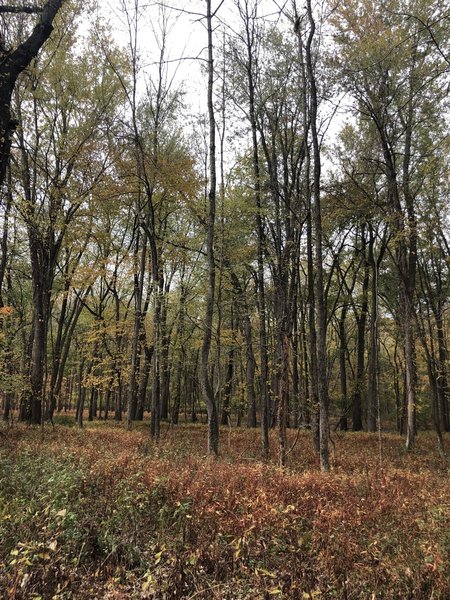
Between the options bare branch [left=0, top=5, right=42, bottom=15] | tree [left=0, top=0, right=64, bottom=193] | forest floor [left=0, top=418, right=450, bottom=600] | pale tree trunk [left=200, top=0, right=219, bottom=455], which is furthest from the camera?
pale tree trunk [left=200, top=0, right=219, bottom=455]

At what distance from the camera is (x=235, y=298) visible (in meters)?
15.1

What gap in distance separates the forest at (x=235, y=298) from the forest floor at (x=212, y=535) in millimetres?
31

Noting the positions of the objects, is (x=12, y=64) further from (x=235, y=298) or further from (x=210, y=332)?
(x=235, y=298)

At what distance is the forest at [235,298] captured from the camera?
151 inches

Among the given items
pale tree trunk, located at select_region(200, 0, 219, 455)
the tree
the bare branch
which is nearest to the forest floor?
pale tree trunk, located at select_region(200, 0, 219, 455)

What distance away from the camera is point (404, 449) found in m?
13.5

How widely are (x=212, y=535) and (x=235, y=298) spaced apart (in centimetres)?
1122

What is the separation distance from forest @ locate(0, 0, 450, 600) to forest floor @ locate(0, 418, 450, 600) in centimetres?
3

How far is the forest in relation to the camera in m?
3.83

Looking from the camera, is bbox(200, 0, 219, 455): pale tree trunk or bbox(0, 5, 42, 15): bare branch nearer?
bbox(0, 5, 42, 15): bare branch

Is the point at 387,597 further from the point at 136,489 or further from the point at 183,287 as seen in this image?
the point at 183,287

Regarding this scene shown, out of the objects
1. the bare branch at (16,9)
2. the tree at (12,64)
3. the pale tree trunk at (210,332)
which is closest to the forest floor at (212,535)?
the pale tree trunk at (210,332)

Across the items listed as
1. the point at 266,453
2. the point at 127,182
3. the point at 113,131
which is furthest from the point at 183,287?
the point at 266,453

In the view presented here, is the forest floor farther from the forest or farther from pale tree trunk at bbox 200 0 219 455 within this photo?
pale tree trunk at bbox 200 0 219 455
